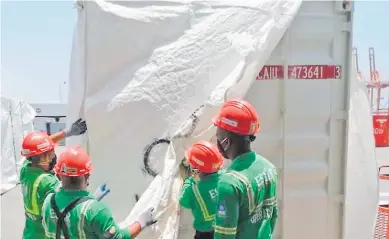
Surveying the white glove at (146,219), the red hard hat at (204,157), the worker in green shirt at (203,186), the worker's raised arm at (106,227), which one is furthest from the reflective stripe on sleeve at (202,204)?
the worker's raised arm at (106,227)

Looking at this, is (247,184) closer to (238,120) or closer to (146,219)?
(238,120)

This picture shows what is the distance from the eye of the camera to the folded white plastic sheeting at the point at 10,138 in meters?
10.0

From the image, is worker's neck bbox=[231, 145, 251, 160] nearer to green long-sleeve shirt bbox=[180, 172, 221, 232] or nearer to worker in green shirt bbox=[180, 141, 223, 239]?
worker in green shirt bbox=[180, 141, 223, 239]

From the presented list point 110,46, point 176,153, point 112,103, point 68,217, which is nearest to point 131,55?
point 110,46

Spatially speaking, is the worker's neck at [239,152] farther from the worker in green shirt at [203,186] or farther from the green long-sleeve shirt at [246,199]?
the worker in green shirt at [203,186]

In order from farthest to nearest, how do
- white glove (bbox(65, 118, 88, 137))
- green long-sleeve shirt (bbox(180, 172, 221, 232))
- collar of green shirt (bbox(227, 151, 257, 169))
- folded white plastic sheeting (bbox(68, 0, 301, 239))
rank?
white glove (bbox(65, 118, 88, 137)) → folded white plastic sheeting (bbox(68, 0, 301, 239)) → green long-sleeve shirt (bbox(180, 172, 221, 232)) → collar of green shirt (bbox(227, 151, 257, 169))

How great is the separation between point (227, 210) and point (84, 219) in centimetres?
87

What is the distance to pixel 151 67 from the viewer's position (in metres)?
3.56

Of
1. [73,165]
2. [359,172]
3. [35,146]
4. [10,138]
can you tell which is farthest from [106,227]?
[10,138]

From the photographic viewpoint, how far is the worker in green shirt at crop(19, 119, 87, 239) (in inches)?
130

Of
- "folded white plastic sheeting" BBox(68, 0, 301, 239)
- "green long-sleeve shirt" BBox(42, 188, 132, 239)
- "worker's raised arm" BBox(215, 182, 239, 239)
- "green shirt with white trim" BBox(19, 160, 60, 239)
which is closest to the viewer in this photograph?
"worker's raised arm" BBox(215, 182, 239, 239)

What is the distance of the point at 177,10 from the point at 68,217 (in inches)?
75.3

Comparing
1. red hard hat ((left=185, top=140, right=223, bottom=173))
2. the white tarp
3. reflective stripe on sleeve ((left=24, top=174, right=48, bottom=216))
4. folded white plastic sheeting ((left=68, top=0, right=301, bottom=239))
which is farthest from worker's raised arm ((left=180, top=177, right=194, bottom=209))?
the white tarp

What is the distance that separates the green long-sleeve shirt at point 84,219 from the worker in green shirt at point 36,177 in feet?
2.16
